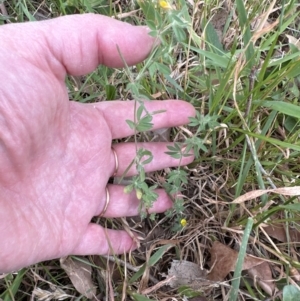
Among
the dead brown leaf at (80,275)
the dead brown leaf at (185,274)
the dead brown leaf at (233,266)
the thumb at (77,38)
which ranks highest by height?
the thumb at (77,38)

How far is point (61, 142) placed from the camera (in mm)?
1722

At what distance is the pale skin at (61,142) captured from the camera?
1.53m

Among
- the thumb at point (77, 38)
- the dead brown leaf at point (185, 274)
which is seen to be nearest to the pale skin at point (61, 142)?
the thumb at point (77, 38)

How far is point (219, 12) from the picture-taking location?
1993 mm

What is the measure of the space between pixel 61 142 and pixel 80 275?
46 cm

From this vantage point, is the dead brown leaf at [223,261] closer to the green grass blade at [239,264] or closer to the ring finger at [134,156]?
the green grass blade at [239,264]

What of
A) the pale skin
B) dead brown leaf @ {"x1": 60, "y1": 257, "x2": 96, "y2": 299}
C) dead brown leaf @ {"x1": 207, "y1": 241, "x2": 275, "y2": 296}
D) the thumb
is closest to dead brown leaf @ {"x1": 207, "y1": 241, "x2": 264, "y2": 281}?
dead brown leaf @ {"x1": 207, "y1": 241, "x2": 275, "y2": 296}

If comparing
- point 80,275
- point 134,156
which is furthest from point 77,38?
point 80,275

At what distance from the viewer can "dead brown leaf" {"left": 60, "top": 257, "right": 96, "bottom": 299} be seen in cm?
177

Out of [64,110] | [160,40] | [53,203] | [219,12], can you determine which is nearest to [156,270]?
[53,203]

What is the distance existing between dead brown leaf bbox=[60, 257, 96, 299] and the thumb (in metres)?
0.67

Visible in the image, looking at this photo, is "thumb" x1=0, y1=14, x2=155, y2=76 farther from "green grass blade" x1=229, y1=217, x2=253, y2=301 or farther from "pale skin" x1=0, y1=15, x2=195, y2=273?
"green grass blade" x1=229, y1=217, x2=253, y2=301

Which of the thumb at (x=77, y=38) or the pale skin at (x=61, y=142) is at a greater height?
the thumb at (x=77, y=38)

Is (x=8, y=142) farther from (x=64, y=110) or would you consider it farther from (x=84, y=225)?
(x=84, y=225)
